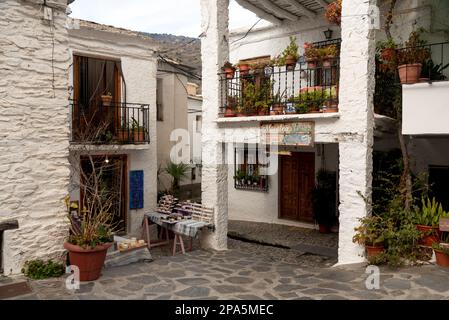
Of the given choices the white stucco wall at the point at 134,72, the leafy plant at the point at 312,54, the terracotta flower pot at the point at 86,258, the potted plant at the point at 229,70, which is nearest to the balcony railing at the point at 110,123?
the white stucco wall at the point at 134,72

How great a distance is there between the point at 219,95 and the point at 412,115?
3.99 meters

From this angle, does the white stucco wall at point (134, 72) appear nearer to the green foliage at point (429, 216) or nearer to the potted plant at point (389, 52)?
Answer: the potted plant at point (389, 52)

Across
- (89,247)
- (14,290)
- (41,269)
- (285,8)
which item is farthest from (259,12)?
(14,290)

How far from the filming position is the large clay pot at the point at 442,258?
603 centimetres

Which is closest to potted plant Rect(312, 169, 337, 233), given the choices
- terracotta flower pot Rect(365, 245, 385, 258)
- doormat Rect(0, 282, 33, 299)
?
terracotta flower pot Rect(365, 245, 385, 258)

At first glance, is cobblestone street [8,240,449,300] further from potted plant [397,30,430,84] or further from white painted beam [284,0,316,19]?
white painted beam [284,0,316,19]

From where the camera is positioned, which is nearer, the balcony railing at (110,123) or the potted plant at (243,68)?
the potted plant at (243,68)

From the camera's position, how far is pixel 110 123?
10.7m

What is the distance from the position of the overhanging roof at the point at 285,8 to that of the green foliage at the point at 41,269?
8074mm

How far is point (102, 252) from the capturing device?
5965 mm

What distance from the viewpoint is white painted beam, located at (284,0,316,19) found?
10.3m

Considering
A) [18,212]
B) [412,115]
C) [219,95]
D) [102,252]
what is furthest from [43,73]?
[412,115]

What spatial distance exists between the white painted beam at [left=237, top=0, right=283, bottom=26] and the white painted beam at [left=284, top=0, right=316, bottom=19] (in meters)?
0.94

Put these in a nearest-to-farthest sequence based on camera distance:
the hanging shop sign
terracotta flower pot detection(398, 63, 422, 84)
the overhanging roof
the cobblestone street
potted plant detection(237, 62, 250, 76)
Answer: the cobblestone street, terracotta flower pot detection(398, 63, 422, 84), the hanging shop sign, potted plant detection(237, 62, 250, 76), the overhanging roof
